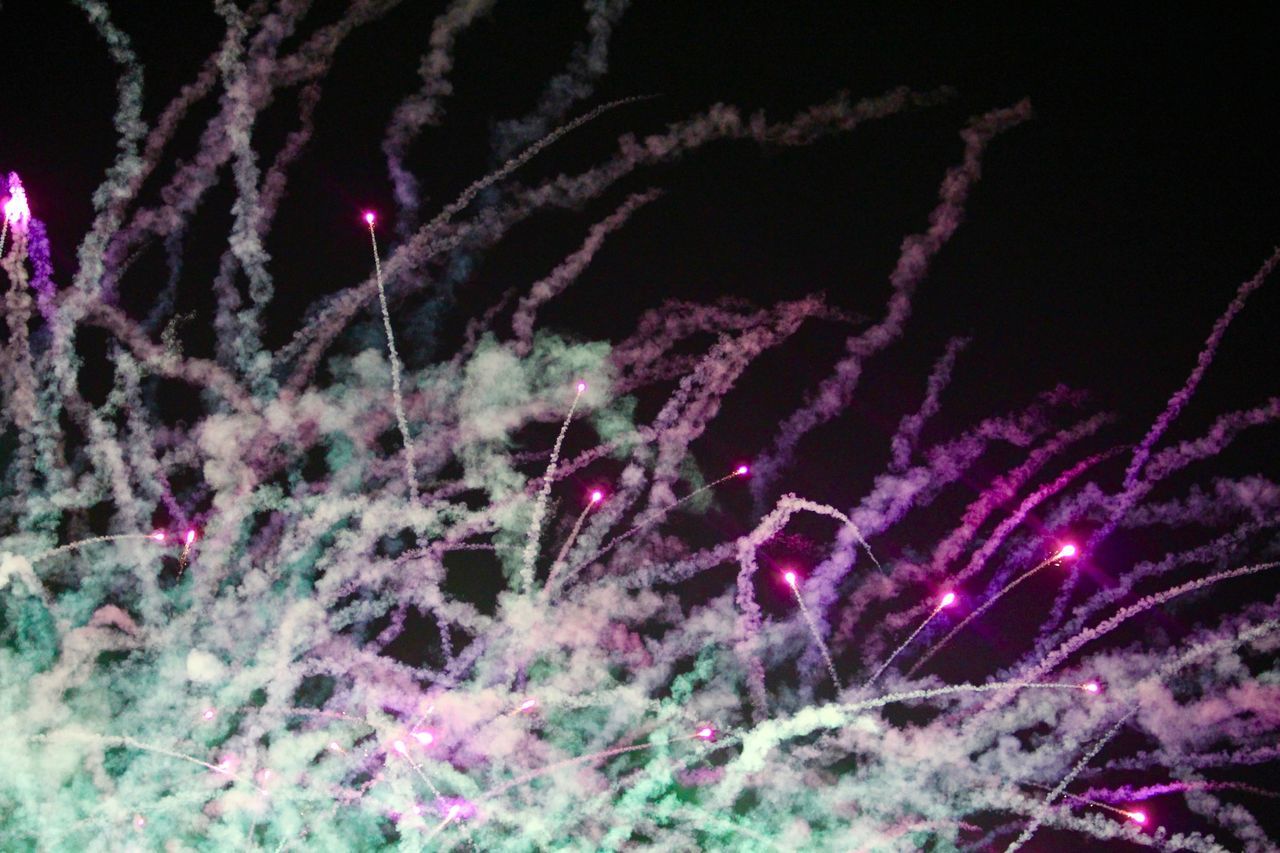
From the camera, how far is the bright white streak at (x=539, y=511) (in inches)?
340

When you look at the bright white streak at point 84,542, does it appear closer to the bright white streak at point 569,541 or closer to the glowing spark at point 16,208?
the glowing spark at point 16,208

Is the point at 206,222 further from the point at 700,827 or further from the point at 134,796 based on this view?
the point at 700,827

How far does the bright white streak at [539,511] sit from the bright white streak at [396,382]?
3.78 ft

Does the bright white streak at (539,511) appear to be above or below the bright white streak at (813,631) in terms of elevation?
above

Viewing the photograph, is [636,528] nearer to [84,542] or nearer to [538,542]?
[538,542]

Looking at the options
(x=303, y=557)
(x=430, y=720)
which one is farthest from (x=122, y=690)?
(x=430, y=720)

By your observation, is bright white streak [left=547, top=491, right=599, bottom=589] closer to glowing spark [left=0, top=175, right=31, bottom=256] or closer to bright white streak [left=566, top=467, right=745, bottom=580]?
bright white streak [left=566, top=467, right=745, bottom=580]

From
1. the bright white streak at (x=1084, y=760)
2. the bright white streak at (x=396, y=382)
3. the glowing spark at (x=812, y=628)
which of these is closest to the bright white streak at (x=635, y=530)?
the glowing spark at (x=812, y=628)

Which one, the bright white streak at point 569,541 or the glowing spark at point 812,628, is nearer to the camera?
the bright white streak at point 569,541

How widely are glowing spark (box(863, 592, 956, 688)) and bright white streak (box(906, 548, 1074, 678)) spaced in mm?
49

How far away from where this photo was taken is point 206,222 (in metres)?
8.22

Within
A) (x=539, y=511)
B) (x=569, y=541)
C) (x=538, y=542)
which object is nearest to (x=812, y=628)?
(x=569, y=541)

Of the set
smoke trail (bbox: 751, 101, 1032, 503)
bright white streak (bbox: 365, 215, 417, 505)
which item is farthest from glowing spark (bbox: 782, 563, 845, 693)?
bright white streak (bbox: 365, 215, 417, 505)

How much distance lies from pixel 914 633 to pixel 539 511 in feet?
12.8
